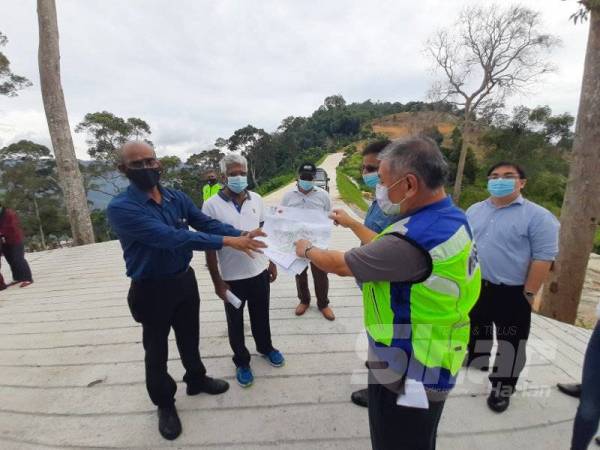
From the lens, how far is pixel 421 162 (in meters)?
1.11

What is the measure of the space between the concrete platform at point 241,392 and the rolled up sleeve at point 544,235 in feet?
3.27

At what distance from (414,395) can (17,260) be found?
18.6 ft

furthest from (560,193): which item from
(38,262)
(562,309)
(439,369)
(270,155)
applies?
(270,155)

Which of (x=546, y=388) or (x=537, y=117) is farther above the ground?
(x=537, y=117)

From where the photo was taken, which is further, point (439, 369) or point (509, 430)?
point (509, 430)

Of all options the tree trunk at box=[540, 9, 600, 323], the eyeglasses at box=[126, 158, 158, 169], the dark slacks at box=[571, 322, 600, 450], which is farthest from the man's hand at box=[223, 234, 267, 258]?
the tree trunk at box=[540, 9, 600, 323]

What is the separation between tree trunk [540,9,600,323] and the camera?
334cm

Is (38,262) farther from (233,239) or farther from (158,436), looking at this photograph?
(233,239)

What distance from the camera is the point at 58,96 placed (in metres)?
6.53

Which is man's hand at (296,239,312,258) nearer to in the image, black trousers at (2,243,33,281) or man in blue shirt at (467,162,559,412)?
man in blue shirt at (467,162,559,412)

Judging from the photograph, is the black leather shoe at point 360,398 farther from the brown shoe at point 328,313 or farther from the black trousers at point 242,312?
the brown shoe at point 328,313

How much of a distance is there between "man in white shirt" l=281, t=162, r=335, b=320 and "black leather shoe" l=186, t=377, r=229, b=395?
123 cm

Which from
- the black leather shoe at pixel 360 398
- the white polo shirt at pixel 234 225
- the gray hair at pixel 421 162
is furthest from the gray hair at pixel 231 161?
the black leather shoe at pixel 360 398

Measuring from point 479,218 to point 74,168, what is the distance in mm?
8199
